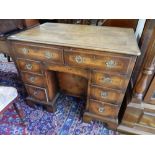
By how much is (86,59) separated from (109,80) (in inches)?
9.9

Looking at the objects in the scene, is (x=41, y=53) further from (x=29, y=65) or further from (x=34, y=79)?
(x=34, y=79)

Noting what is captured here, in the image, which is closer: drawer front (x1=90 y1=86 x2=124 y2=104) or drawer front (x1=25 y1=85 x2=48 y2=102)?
drawer front (x1=90 y1=86 x2=124 y2=104)

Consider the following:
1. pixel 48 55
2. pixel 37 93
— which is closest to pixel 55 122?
pixel 37 93

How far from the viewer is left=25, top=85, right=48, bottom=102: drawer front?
1.49 m

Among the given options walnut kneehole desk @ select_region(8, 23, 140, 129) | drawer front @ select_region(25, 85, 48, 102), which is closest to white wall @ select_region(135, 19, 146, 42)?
walnut kneehole desk @ select_region(8, 23, 140, 129)

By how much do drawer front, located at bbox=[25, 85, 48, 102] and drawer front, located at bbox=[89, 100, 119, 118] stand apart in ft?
1.67

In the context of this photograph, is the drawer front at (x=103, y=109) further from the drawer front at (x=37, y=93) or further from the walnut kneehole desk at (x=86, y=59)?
the drawer front at (x=37, y=93)

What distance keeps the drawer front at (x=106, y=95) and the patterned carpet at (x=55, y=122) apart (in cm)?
40

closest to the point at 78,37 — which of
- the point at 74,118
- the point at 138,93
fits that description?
the point at 138,93

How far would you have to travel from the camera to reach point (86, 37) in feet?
3.73

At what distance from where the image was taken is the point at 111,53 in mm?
981

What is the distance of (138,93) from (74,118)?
0.75 m

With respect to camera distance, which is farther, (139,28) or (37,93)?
(37,93)

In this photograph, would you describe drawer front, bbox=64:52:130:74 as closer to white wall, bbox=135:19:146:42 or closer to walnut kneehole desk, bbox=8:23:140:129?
walnut kneehole desk, bbox=8:23:140:129
